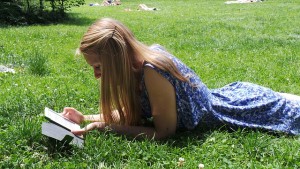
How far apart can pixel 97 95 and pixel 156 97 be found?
1.82 meters

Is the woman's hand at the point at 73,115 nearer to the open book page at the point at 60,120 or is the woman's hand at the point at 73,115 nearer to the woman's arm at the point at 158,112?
the open book page at the point at 60,120

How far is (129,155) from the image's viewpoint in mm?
3273

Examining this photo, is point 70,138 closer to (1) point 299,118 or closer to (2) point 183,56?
(1) point 299,118

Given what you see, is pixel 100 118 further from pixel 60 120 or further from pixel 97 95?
pixel 97 95

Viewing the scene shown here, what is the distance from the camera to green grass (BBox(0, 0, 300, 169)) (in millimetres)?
3229

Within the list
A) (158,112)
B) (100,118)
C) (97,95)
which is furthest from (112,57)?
(97,95)

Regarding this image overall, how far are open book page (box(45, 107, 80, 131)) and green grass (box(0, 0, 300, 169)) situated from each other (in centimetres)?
17

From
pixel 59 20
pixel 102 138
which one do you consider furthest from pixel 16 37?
pixel 102 138

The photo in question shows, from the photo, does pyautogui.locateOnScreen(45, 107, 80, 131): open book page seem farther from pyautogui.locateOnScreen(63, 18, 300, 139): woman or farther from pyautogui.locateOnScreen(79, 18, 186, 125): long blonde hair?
pyautogui.locateOnScreen(79, 18, 186, 125): long blonde hair

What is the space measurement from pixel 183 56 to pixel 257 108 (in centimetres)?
421

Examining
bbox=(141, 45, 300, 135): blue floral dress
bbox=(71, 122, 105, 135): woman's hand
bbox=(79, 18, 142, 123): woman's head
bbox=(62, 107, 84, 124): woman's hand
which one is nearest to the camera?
bbox=(79, 18, 142, 123): woman's head

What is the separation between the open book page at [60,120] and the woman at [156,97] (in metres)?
0.11

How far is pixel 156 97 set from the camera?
330 cm

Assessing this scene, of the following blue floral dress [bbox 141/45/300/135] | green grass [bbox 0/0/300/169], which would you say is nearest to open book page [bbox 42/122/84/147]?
green grass [bbox 0/0/300/169]
